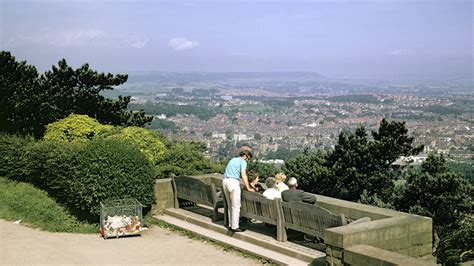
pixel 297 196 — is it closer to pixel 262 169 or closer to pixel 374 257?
pixel 374 257

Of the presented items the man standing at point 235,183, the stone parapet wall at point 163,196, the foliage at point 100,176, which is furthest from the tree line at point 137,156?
the man standing at point 235,183

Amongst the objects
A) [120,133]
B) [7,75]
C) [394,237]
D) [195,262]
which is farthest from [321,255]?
[7,75]

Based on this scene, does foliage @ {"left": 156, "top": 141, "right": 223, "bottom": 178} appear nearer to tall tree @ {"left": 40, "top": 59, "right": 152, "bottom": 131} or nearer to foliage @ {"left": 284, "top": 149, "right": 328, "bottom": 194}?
tall tree @ {"left": 40, "top": 59, "right": 152, "bottom": 131}

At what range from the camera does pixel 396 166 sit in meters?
27.5

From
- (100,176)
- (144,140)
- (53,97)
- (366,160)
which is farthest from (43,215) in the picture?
(366,160)

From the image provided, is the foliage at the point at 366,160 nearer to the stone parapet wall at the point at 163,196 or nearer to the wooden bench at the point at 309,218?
the stone parapet wall at the point at 163,196

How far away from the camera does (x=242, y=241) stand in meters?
8.50

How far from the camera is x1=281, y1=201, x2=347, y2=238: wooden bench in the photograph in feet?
23.4

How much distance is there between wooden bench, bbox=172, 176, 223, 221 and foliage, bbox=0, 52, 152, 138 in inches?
339

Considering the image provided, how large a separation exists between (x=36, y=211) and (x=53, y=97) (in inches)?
374

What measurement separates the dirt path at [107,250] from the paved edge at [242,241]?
0.78 feet

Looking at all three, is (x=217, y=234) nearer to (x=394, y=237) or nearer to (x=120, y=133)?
(x=394, y=237)

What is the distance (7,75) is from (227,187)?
12.6 meters

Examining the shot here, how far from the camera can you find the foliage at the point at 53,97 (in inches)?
705
